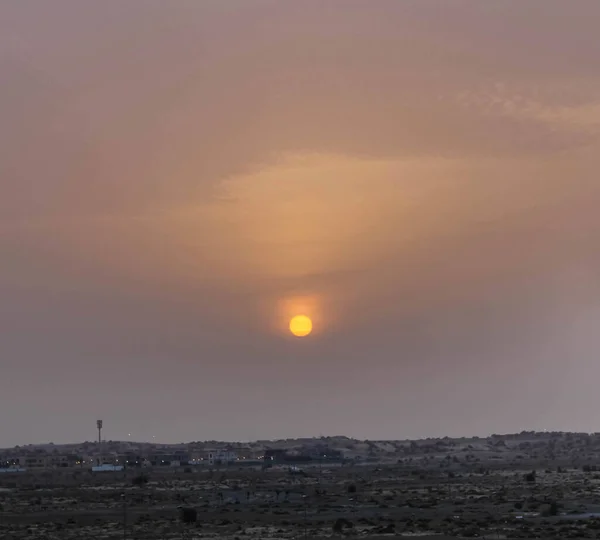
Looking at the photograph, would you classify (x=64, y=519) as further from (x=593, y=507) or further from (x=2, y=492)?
(x=2, y=492)

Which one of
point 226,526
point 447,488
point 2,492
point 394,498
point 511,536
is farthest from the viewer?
point 2,492

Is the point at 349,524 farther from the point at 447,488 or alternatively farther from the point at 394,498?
the point at 447,488

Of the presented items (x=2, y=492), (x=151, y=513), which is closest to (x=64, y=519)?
(x=151, y=513)

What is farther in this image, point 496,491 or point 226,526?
point 496,491

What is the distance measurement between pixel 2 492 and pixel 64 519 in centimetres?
5019

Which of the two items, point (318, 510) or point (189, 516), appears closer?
point (189, 516)

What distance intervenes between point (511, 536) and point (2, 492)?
8308 cm

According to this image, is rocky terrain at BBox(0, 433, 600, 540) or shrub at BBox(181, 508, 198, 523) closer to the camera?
rocky terrain at BBox(0, 433, 600, 540)

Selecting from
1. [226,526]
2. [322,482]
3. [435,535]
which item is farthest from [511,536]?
[322,482]

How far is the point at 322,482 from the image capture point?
434 feet

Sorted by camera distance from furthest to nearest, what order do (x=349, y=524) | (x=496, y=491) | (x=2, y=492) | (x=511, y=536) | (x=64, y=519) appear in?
(x=2, y=492) < (x=496, y=491) < (x=64, y=519) < (x=349, y=524) < (x=511, y=536)

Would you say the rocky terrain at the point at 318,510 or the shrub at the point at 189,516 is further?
the shrub at the point at 189,516

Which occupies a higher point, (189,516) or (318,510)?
(189,516)

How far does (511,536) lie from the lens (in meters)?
58.9
